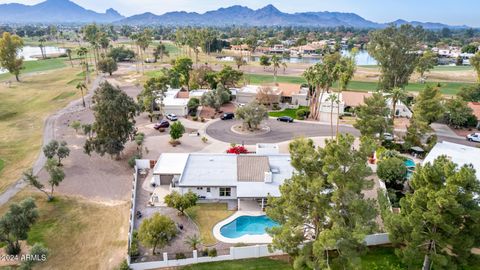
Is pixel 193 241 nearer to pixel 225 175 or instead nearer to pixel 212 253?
pixel 212 253

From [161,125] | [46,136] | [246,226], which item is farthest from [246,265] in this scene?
[46,136]

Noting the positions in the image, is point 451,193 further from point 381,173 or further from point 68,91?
point 68,91

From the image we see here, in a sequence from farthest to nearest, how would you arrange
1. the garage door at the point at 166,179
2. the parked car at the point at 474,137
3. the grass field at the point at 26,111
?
the parked car at the point at 474,137 → the grass field at the point at 26,111 → the garage door at the point at 166,179

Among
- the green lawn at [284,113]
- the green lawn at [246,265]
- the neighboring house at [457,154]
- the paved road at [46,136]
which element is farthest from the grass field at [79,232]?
the green lawn at [284,113]

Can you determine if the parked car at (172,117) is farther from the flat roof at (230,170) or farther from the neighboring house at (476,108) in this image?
the neighboring house at (476,108)

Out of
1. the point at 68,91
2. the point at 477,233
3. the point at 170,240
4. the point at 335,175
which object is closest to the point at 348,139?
the point at 335,175

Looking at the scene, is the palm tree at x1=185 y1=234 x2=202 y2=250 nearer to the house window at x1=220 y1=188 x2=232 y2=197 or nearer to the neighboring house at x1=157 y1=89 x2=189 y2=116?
the house window at x1=220 y1=188 x2=232 y2=197

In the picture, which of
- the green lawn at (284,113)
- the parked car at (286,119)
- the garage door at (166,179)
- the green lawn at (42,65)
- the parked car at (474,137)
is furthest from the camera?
the green lawn at (42,65)
